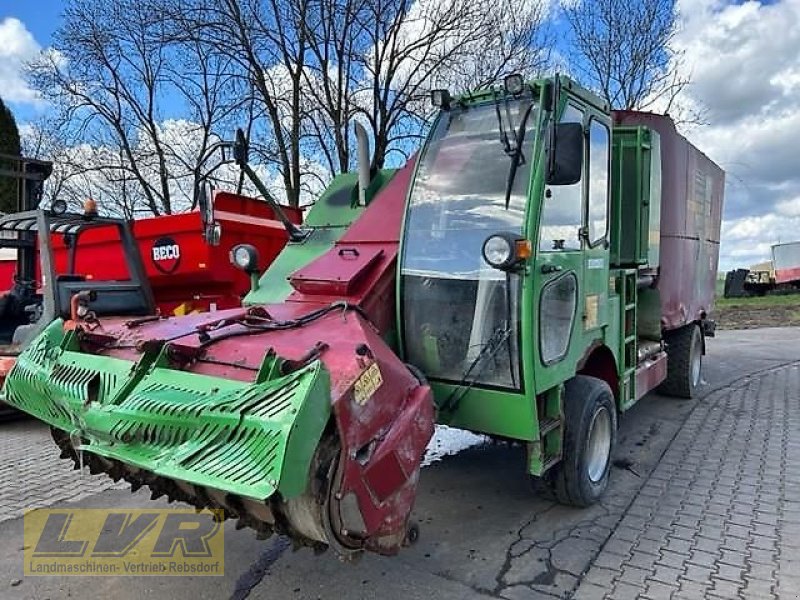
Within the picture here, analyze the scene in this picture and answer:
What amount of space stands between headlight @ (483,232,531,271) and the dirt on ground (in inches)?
554

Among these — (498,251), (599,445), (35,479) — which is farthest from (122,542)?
(599,445)

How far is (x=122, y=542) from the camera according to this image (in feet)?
12.8

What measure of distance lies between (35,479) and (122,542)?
1693 mm

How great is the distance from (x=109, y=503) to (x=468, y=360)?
273cm

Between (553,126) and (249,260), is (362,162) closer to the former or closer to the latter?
Answer: (249,260)

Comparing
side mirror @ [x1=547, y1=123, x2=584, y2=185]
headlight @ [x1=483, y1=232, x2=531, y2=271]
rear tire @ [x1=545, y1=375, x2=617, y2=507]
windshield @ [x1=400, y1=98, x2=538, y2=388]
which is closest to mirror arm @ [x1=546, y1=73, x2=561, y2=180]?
side mirror @ [x1=547, y1=123, x2=584, y2=185]

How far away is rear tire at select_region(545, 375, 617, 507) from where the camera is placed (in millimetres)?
4043

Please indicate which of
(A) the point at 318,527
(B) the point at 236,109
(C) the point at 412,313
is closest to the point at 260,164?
(B) the point at 236,109

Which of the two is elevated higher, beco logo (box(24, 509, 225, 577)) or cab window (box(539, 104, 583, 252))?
cab window (box(539, 104, 583, 252))

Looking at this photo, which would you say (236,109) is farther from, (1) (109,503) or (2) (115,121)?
(1) (109,503)

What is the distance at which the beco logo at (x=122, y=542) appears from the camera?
3576 millimetres

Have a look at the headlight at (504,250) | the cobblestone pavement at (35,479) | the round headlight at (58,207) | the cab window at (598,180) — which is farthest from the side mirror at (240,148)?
the round headlight at (58,207)

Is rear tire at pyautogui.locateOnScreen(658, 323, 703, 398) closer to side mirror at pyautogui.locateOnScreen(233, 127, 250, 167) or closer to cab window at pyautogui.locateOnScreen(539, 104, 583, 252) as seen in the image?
cab window at pyautogui.locateOnScreen(539, 104, 583, 252)

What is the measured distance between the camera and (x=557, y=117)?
3.85 metres
